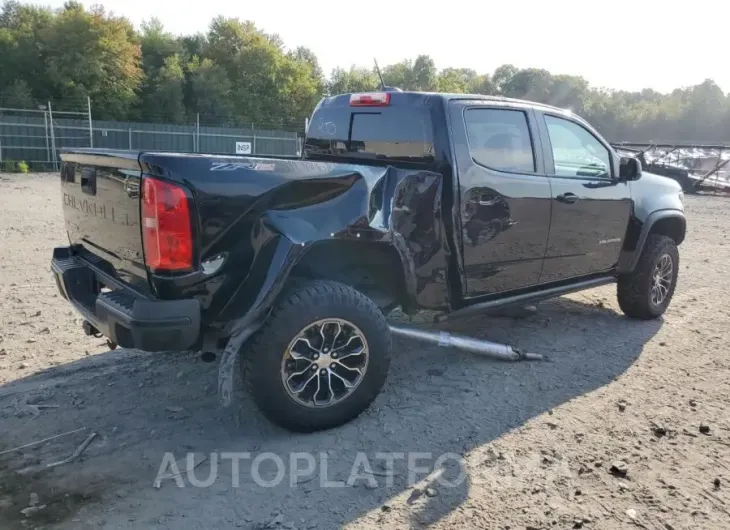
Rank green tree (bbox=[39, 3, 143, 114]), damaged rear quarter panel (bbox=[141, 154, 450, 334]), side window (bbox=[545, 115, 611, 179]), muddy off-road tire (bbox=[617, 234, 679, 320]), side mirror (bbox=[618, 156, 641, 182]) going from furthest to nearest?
green tree (bbox=[39, 3, 143, 114])
muddy off-road tire (bbox=[617, 234, 679, 320])
side mirror (bbox=[618, 156, 641, 182])
side window (bbox=[545, 115, 611, 179])
damaged rear quarter panel (bbox=[141, 154, 450, 334])

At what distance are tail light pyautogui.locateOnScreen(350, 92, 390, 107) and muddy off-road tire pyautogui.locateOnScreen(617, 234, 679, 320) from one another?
2.90 meters

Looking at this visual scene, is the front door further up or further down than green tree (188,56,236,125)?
further down

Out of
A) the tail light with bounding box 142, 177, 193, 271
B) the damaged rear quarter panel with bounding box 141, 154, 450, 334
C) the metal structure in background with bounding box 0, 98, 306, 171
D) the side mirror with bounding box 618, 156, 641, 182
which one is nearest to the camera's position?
the tail light with bounding box 142, 177, 193, 271

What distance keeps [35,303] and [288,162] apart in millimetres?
3731

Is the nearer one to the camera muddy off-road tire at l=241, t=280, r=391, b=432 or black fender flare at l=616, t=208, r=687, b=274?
muddy off-road tire at l=241, t=280, r=391, b=432

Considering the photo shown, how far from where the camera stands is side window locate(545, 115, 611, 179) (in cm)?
482

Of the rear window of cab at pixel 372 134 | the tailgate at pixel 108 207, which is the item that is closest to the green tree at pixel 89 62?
the rear window of cab at pixel 372 134

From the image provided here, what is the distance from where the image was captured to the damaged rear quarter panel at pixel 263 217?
3.07 m

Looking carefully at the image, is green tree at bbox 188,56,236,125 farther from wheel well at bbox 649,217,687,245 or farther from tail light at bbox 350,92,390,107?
tail light at bbox 350,92,390,107

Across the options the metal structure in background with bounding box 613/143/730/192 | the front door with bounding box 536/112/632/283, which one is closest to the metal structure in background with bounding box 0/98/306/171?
the metal structure in background with bounding box 613/143/730/192

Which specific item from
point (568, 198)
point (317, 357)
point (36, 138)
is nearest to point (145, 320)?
point (317, 357)

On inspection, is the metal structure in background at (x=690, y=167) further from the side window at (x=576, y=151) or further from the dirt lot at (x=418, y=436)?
the dirt lot at (x=418, y=436)

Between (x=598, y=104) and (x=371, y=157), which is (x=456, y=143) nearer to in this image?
(x=371, y=157)

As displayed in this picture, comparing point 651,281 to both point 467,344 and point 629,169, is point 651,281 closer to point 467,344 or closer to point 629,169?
point 629,169
